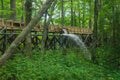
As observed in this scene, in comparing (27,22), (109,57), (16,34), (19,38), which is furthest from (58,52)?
(19,38)

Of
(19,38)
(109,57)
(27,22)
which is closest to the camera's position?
(19,38)

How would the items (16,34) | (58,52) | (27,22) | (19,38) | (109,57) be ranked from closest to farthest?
(19,38), (27,22), (16,34), (109,57), (58,52)

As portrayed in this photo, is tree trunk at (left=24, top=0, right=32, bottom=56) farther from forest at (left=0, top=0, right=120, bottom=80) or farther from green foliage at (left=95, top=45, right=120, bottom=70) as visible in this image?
green foliage at (left=95, top=45, right=120, bottom=70)

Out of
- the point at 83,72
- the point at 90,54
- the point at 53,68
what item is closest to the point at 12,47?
the point at 53,68

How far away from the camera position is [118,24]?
12.5 m

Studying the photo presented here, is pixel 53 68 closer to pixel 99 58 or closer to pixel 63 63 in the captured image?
pixel 63 63

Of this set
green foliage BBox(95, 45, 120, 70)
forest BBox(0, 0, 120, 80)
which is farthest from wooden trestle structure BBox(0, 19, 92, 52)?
green foliage BBox(95, 45, 120, 70)

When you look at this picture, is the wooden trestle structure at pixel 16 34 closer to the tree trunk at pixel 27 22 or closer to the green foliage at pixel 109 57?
the tree trunk at pixel 27 22

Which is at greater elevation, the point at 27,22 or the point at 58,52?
the point at 27,22

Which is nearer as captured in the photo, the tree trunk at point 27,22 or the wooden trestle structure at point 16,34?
the tree trunk at point 27,22

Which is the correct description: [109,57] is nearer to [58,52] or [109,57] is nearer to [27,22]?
[58,52]

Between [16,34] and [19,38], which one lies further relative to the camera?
[16,34]

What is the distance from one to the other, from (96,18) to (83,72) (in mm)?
4598

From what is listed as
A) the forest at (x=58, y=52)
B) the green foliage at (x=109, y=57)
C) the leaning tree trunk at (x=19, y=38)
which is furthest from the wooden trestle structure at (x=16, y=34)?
the leaning tree trunk at (x=19, y=38)
